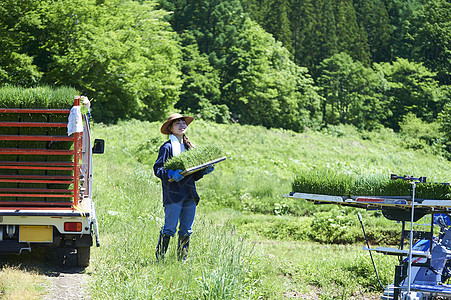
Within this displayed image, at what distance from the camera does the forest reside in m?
29.2

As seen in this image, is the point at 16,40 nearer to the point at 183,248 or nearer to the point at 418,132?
the point at 183,248

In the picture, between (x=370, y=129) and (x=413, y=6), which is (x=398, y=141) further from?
(x=413, y=6)

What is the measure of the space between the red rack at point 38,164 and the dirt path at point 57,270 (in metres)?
0.84

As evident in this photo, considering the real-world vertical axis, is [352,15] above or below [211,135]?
above

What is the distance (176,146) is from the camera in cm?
735

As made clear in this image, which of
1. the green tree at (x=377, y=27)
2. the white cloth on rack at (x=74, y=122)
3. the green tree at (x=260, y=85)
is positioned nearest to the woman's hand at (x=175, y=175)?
the white cloth on rack at (x=74, y=122)

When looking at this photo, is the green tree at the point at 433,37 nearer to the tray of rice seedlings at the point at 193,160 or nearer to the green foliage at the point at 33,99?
the tray of rice seedlings at the point at 193,160

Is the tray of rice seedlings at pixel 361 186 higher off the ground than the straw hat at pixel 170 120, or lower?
lower

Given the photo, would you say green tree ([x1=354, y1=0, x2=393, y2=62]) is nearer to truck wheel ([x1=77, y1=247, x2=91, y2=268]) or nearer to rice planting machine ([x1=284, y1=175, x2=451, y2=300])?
rice planting machine ([x1=284, y1=175, x2=451, y2=300])

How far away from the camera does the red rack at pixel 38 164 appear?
7.18m

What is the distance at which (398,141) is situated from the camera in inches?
2179

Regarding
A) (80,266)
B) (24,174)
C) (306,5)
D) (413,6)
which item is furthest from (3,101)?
(413,6)

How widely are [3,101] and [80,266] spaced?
2.37 metres

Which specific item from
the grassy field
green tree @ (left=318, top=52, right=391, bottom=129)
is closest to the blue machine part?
the grassy field
